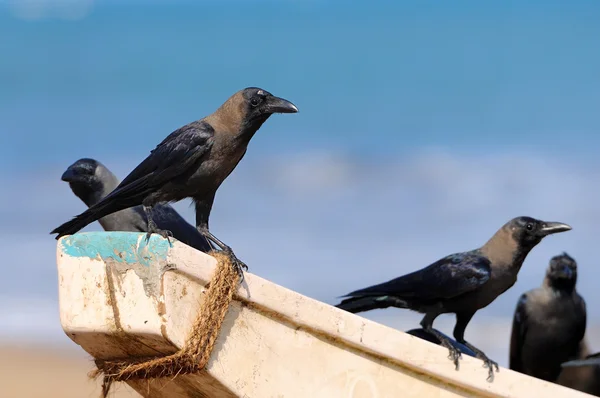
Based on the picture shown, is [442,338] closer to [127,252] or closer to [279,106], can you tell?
[279,106]

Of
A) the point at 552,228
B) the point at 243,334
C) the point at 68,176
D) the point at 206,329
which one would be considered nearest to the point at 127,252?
the point at 206,329

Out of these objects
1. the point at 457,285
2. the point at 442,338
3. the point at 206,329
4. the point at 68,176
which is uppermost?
the point at 68,176

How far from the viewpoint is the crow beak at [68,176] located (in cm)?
805

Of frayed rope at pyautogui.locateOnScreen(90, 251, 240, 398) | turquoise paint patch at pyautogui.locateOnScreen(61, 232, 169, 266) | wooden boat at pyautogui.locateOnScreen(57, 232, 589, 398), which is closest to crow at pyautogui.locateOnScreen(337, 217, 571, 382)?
wooden boat at pyautogui.locateOnScreen(57, 232, 589, 398)

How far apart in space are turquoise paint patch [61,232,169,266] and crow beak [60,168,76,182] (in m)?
3.85

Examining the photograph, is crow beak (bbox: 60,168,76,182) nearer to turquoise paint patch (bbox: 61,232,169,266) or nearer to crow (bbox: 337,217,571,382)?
crow (bbox: 337,217,571,382)

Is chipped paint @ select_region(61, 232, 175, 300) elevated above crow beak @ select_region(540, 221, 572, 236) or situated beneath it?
situated beneath

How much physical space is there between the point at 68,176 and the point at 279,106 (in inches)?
133

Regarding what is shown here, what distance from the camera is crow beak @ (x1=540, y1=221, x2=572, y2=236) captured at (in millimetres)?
6758

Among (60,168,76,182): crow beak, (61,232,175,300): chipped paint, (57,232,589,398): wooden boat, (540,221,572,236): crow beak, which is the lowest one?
(57,232,589,398): wooden boat

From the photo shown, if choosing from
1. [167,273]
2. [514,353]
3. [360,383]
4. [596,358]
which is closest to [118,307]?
[167,273]

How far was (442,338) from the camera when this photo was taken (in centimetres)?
557

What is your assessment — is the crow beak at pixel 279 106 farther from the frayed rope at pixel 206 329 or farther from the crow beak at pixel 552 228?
the crow beak at pixel 552 228

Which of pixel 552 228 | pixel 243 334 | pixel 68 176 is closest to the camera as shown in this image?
pixel 243 334
